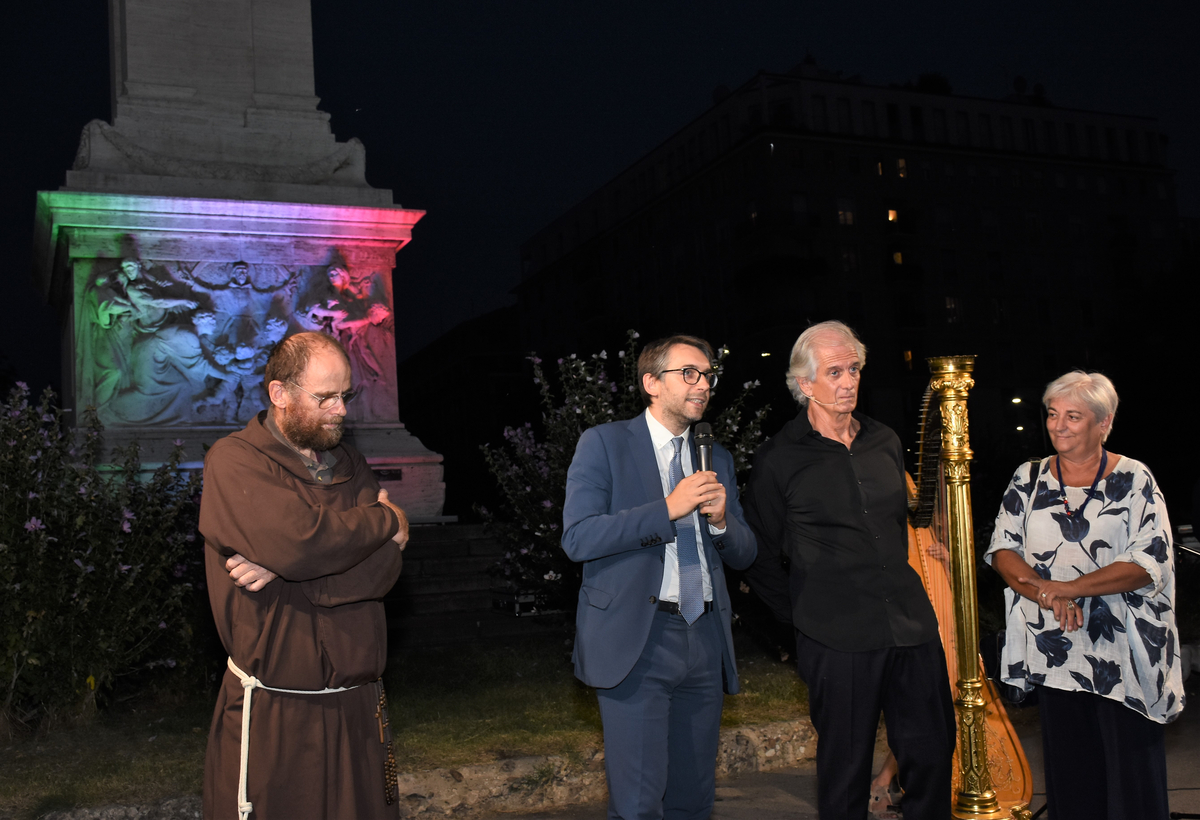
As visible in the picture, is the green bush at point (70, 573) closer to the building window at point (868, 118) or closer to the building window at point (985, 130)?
the building window at point (868, 118)

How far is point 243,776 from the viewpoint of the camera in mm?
3086

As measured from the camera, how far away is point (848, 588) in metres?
4.07

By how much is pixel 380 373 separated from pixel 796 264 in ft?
140

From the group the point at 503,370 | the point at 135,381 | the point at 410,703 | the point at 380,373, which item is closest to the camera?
the point at 410,703

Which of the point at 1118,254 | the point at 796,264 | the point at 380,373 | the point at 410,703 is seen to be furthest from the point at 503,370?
the point at 410,703

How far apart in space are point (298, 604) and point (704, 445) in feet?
4.49

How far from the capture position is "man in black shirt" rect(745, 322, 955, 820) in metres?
4.02

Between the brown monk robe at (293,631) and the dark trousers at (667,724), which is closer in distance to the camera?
the brown monk robe at (293,631)

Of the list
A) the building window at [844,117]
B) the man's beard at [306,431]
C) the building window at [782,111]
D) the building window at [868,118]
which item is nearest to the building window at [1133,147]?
the building window at [868,118]

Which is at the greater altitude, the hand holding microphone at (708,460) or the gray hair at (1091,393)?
the gray hair at (1091,393)

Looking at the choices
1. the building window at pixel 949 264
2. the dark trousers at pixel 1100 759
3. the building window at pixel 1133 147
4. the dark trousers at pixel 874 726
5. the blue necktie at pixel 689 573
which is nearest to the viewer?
the blue necktie at pixel 689 573

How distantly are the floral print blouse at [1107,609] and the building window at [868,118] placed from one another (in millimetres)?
56932

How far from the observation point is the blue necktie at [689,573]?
3896mm

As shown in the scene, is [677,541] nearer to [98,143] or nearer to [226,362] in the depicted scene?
[226,362]
